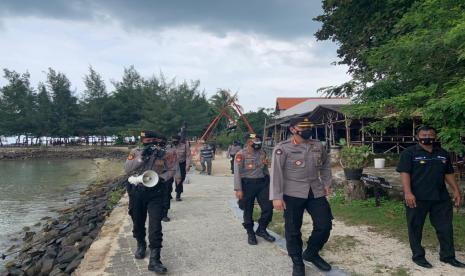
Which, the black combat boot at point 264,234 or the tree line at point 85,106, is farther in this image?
the tree line at point 85,106

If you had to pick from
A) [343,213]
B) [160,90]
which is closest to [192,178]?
[343,213]

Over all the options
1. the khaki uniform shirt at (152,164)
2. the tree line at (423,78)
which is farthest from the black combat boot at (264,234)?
the tree line at (423,78)

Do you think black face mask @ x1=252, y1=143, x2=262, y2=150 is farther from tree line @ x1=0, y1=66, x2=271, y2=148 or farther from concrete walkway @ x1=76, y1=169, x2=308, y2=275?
tree line @ x1=0, y1=66, x2=271, y2=148

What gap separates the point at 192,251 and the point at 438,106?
12.6 feet

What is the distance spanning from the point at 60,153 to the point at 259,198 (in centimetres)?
4978

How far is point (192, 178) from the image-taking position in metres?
15.8

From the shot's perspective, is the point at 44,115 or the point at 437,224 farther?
the point at 44,115

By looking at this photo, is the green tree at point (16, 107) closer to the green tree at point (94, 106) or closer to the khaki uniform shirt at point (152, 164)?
the green tree at point (94, 106)

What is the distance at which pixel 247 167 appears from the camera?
20.7ft

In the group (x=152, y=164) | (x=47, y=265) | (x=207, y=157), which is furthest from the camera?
(x=207, y=157)

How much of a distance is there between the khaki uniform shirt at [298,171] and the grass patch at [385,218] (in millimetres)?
2264

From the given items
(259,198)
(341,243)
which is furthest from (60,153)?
(341,243)

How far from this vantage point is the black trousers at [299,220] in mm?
4496

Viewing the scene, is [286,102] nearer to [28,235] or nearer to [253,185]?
[28,235]
